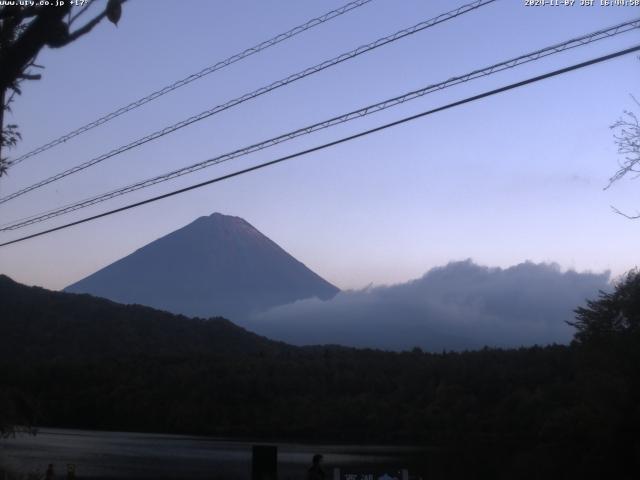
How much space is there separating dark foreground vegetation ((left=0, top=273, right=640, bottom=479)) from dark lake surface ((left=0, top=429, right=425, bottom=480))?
268 cm

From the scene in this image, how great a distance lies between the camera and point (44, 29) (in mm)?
7309

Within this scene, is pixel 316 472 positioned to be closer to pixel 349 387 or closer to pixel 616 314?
pixel 616 314

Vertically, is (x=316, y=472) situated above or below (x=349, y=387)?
below

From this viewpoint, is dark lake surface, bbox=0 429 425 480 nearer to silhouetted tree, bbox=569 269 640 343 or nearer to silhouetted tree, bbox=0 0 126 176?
silhouetted tree, bbox=569 269 640 343

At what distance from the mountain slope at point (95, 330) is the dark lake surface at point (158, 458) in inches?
1017

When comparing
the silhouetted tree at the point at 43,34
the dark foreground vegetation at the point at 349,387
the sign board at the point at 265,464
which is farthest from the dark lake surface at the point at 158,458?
the silhouetted tree at the point at 43,34

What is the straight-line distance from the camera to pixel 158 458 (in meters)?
36.5

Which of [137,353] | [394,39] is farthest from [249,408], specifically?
[394,39]

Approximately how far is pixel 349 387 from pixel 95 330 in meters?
28.5

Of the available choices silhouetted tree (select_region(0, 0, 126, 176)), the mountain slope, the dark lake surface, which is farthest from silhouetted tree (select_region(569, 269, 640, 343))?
the mountain slope

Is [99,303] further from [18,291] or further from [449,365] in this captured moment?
[449,365]

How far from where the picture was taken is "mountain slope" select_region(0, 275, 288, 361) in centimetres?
7350

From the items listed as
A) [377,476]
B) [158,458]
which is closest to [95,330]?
[158,458]

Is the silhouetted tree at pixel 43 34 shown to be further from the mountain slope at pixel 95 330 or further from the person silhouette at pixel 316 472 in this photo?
the mountain slope at pixel 95 330
